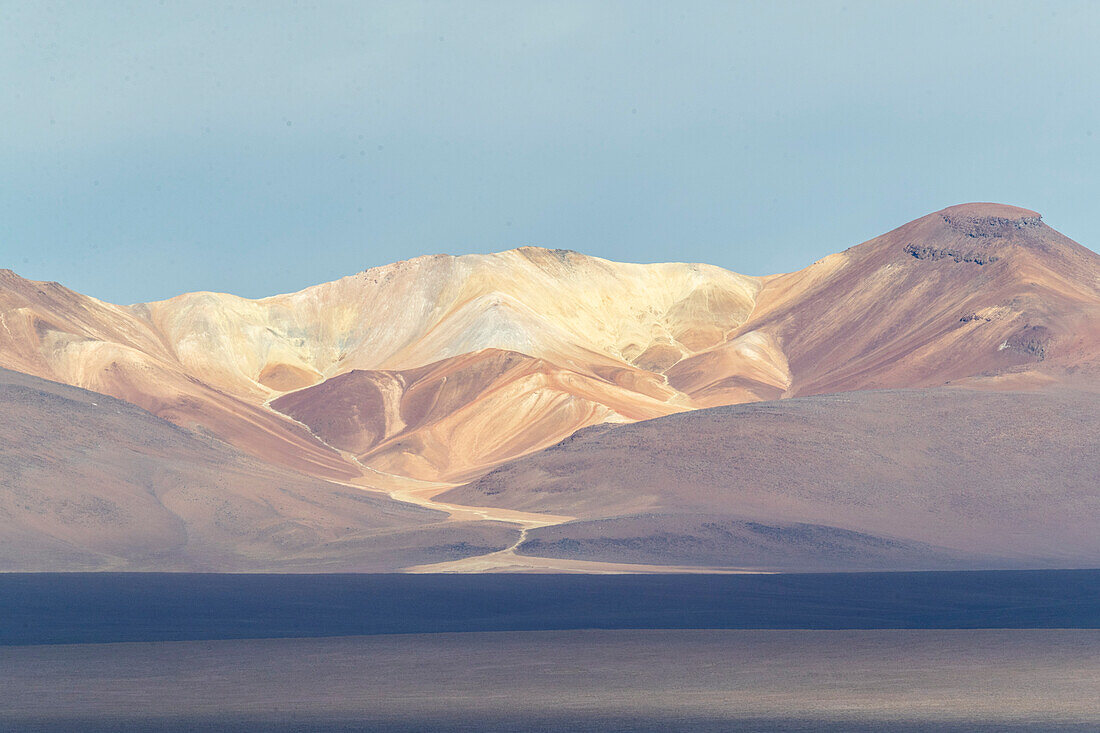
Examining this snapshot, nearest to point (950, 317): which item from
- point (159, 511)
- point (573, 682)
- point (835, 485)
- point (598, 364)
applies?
point (598, 364)

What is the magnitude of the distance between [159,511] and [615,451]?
40.7 metres

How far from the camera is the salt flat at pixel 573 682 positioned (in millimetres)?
33562

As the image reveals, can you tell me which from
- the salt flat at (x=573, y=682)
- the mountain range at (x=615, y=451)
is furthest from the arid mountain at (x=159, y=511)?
the salt flat at (x=573, y=682)

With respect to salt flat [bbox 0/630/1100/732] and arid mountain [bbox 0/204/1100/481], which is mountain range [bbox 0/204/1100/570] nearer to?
arid mountain [bbox 0/204/1100/481]

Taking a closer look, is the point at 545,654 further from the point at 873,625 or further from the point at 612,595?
the point at 612,595

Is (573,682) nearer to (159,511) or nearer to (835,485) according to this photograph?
(159,511)

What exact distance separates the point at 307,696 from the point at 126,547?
186 feet

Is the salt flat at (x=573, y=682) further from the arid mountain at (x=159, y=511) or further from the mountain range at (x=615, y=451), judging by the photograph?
the arid mountain at (x=159, y=511)

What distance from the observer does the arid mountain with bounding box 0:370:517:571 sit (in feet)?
290

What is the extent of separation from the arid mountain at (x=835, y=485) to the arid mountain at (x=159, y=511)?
11.5 metres

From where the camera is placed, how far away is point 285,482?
4291 inches

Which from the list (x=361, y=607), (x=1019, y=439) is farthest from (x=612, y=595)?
(x=1019, y=439)

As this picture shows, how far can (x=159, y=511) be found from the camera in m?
95.1

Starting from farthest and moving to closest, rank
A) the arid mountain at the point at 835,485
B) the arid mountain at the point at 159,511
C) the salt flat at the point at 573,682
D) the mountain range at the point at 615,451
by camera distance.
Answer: the arid mountain at the point at 835,485, the mountain range at the point at 615,451, the arid mountain at the point at 159,511, the salt flat at the point at 573,682
